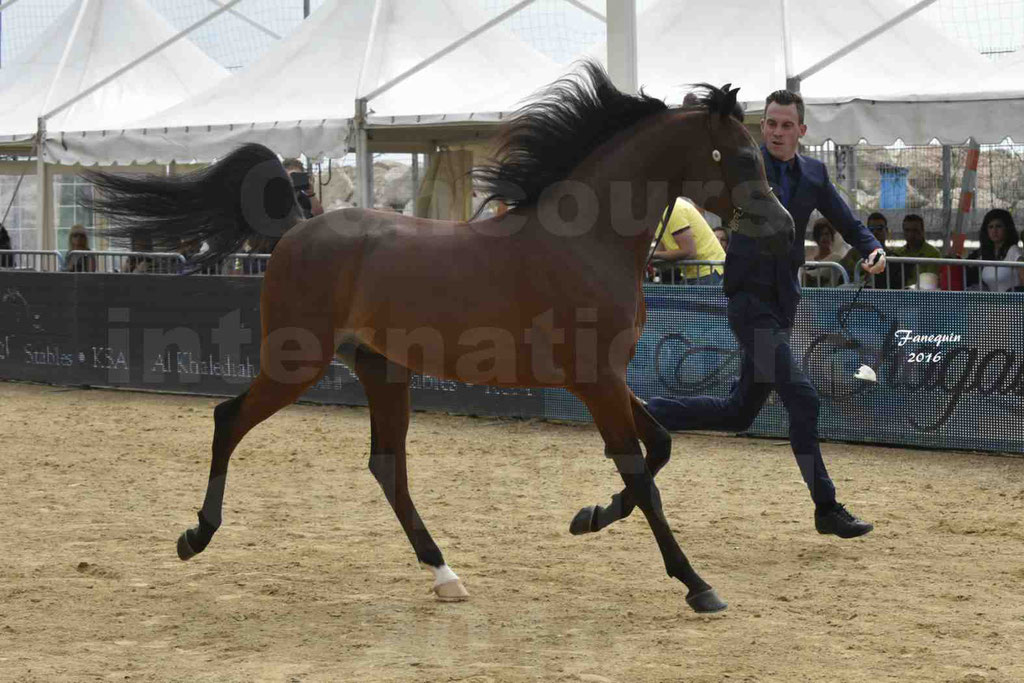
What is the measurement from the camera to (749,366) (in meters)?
6.02

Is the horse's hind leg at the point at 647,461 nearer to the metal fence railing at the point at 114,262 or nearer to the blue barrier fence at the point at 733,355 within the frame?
the blue barrier fence at the point at 733,355

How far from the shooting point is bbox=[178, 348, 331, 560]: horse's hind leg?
5531 millimetres

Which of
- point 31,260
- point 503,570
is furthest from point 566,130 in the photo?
point 31,260

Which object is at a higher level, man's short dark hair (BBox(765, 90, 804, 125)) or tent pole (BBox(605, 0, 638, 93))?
tent pole (BBox(605, 0, 638, 93))

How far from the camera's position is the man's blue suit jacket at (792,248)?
5926mm

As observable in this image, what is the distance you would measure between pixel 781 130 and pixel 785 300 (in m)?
0.77

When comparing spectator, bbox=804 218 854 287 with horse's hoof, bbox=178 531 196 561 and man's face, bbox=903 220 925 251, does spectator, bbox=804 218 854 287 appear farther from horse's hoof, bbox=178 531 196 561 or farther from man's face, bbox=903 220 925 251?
horse's hoof, bbox=178 531 196 561

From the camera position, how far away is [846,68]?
11.5 metres

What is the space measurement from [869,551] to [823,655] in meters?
1.71

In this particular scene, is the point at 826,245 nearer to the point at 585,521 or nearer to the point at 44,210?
the point at 585,521

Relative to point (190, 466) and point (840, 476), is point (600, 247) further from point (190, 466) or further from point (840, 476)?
point (190, 466)

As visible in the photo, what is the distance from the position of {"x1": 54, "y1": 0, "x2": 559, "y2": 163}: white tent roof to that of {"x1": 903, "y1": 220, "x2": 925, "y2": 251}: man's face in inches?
155

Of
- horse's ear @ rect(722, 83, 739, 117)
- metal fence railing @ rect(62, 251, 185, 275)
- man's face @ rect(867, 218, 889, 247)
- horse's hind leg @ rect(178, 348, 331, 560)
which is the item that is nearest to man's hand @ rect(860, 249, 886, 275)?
horse's ear @ rect(722, 83, 739, 117)

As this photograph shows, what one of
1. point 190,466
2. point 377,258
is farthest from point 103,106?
point 377,258
